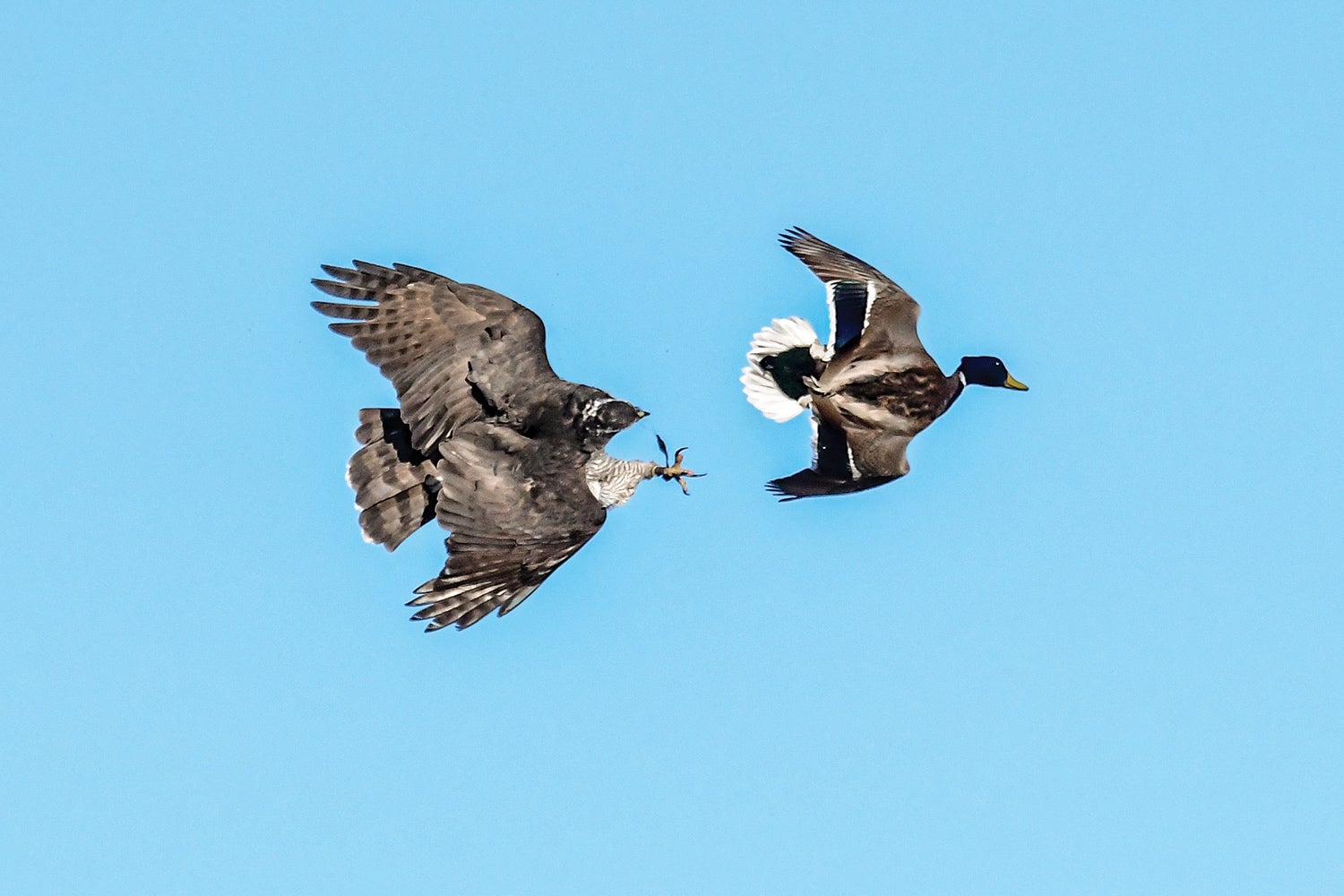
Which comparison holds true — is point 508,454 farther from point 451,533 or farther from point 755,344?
point 755,344

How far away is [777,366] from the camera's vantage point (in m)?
21.6

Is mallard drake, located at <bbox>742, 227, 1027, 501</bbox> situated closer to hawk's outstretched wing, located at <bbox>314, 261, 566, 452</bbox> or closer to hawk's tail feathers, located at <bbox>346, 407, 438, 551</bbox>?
hawk's outstretched wing, located at <bbox>314, 261, 566, 452</bbox>

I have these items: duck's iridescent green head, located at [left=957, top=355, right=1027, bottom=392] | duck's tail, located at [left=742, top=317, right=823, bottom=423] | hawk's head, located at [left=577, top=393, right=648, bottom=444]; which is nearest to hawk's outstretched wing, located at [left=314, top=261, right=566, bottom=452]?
hawk's head, located at [left=577, top=393, right=648, bottom=444]

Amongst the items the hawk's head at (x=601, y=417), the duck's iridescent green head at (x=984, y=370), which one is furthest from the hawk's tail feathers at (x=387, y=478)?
the duck's iridescent green head at (x=984, y=370)

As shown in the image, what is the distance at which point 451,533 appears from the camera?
1792 cm

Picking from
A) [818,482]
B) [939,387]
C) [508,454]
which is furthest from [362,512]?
[939,387]

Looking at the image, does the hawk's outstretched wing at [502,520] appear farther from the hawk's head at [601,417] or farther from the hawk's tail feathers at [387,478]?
the hawk's tail feathers at [387,478]

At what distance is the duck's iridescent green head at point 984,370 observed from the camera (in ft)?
72.0

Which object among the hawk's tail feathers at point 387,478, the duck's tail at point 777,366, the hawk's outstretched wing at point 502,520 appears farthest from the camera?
the duck's tail at point 777,366

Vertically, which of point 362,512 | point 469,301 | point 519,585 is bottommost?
point 519,585

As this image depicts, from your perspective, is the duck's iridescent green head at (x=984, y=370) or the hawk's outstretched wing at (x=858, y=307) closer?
the hawk's outstretched wing at (x=858, y=307)

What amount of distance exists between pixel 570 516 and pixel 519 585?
0.82 meters

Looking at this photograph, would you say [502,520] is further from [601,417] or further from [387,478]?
[387,478]

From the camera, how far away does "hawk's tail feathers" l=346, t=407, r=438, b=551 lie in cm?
1939
